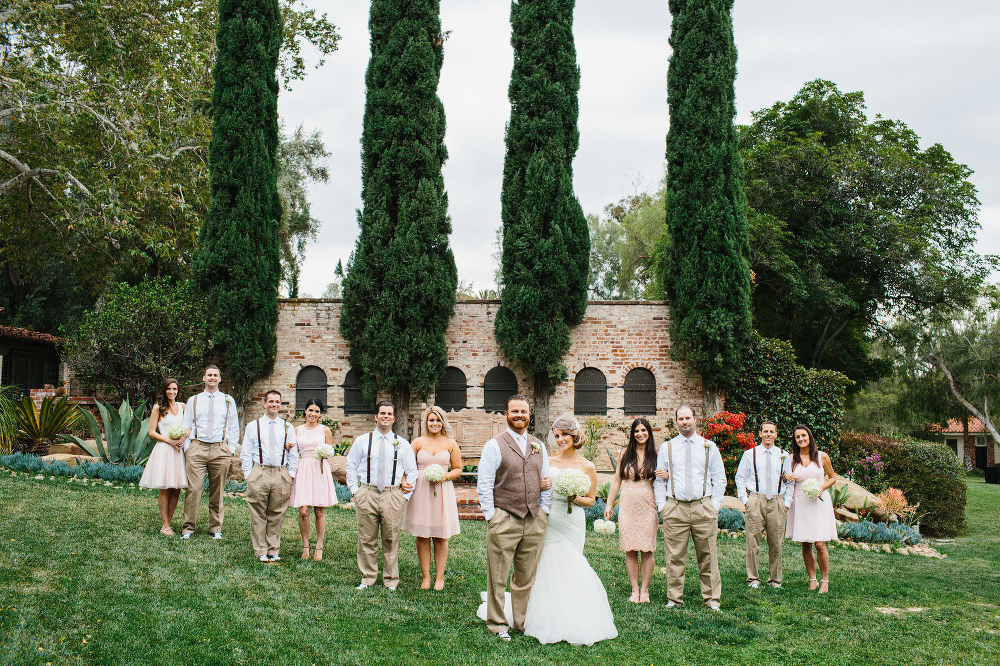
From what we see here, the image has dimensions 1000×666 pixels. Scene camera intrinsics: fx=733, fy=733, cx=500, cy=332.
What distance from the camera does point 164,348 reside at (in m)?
15.1

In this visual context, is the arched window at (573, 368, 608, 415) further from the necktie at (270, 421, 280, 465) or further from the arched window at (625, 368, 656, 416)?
the necktie at (270, 421, 280, 465)

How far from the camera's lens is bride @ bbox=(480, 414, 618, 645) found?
5.64 m

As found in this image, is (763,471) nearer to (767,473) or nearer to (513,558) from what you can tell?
(767,473)

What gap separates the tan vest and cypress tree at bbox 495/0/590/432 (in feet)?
33.4

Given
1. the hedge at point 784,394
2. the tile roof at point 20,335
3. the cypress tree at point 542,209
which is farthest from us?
the tile roof at point 20,335

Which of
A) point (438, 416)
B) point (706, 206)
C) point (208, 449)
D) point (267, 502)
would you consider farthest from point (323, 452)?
point (706, 206)

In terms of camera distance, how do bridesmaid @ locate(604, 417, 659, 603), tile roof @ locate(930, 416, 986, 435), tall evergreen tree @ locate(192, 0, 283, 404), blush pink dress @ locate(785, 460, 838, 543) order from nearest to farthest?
bridesmaid @ locate(604, 417, 659, 603), blush pink dress @ locate(785, 460, 838, 543), tall evergreen tree @ locate(192, 0, 283, 404), tile roof @ locate(930, 416, 986, 435)

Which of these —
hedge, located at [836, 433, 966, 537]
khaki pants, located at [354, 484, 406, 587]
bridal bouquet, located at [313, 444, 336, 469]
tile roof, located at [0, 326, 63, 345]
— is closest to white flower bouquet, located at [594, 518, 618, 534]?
khaki pants, located at [354, 484, 406, 587]

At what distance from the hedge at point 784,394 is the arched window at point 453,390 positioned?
6021mm

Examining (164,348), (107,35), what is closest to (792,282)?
(164,348)

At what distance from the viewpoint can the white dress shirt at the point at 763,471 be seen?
7758mm

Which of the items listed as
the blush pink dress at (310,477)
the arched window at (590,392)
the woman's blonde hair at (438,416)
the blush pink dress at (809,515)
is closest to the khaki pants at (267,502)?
the blush pink dress at (310,477)

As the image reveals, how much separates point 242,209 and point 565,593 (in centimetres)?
1255

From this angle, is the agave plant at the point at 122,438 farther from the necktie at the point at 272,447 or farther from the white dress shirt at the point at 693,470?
the white dress shirt at the point at 693,470
